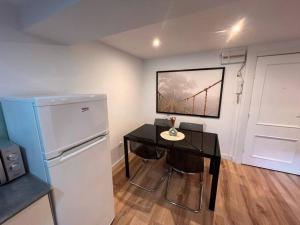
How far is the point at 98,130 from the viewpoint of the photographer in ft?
3.92

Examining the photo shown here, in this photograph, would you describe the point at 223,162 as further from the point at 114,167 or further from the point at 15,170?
the point at 15,170

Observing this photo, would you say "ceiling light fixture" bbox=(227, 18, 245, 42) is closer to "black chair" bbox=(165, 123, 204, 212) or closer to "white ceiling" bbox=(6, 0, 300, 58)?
"white ceiling" bbox=(6, 0, 300, 58)

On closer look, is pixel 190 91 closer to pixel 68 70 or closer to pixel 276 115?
pixel 276 115

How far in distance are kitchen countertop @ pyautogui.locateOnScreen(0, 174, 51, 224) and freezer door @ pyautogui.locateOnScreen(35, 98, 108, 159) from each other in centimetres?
22

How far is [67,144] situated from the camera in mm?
943

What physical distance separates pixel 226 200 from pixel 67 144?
6.59 feet

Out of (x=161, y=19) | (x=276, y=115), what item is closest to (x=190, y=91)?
(x=276, y=115)

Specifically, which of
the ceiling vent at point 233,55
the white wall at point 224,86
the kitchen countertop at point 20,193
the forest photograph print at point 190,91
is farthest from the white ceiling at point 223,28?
the kitchen countertop at point 20,193

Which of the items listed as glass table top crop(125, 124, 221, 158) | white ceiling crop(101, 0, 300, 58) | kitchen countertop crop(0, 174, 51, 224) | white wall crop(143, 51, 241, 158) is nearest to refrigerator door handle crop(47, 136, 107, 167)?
kitchen countertop crop(0, 174, 51, 224)

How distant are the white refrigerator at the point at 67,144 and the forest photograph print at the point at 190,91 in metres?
1.95

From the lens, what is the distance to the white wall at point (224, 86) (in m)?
2.46

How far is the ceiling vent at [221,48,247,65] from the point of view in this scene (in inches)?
88.8

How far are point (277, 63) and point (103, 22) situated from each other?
8.33 feet

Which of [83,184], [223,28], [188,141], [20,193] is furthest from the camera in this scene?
[188,141]
